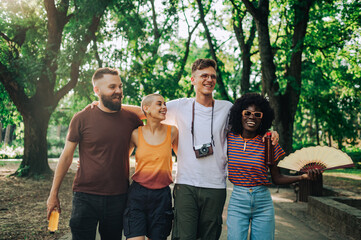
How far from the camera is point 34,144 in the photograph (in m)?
13.6

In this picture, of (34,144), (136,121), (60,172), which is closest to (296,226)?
(136,121)

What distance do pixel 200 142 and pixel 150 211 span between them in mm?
902

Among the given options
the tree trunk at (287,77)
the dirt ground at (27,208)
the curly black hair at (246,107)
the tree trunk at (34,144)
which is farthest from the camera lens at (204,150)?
the tree trunk at (34,144)

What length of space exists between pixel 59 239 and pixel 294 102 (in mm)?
9386

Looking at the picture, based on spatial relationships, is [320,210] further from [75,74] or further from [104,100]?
[75,74]

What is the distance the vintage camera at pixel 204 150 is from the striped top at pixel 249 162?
21 cm

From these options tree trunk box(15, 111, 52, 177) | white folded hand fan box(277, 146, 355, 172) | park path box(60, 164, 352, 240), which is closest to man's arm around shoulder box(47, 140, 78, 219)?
white folded hand fan box(277, 146, 355, 172)

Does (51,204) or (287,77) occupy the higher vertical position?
(287,77)

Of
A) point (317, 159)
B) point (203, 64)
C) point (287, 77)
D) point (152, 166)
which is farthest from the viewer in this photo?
point (287, 77)

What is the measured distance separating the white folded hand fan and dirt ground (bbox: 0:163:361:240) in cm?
444

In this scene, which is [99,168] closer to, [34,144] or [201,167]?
[201,167]

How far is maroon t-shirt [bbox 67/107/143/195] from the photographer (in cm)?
355

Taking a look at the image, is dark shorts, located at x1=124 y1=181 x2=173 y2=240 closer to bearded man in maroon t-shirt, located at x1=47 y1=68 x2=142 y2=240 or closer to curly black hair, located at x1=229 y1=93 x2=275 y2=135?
bearded man in maroon t-shirt, located at x1=47 y1=68 x2=142 y2=240

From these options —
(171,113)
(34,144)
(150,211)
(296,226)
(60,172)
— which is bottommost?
(296,226)
